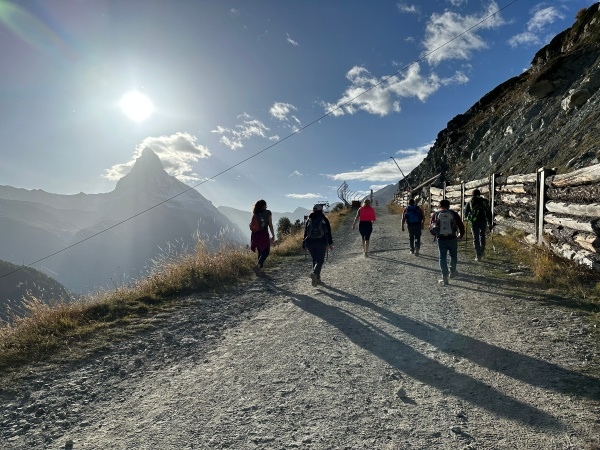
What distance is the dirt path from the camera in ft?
8.96

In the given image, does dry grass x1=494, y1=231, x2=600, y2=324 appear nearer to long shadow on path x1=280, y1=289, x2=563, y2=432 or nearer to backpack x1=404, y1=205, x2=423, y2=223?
long shadow on path x1=280, y1=289, x2=563, y2=432

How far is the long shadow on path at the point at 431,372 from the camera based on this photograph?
2.86 metres

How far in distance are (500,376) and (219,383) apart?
10.0ft

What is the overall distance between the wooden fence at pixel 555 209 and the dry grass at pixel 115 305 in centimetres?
806

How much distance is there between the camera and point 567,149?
1310 centimetres

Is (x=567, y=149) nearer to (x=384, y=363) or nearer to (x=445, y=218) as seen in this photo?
(x=445, y=218)

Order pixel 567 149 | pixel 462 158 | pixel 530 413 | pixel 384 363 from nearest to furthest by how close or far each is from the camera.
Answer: pixel 530 413, pixel 384 363, pixel 567 149, pixel 462 158

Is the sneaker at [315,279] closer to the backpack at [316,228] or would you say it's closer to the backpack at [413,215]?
the backpack at [316,228]

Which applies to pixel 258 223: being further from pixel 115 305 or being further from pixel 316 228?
pixel 115 305

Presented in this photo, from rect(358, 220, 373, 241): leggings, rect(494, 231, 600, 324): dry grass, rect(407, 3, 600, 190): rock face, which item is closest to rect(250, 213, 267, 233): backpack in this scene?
rect(358, 220, 373, 241): leggings

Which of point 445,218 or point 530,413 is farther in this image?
point 445,218

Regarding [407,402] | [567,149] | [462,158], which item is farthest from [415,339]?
[462,158]

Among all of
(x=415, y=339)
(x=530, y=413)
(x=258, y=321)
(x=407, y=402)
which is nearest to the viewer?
(x=530, y=413)

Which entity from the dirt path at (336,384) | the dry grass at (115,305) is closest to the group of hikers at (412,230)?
the dry grass at (115,305)
